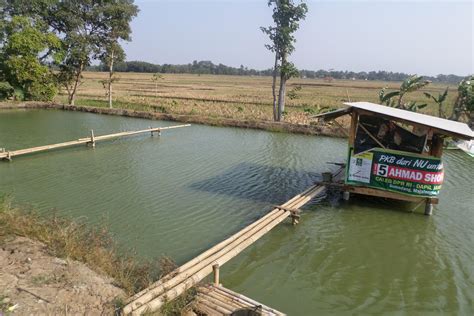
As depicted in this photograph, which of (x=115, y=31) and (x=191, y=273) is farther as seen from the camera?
(x=115, y=31)

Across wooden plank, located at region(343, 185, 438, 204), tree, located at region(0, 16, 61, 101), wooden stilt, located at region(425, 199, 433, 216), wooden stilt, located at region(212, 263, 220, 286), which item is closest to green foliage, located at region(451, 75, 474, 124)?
wooden stilt, located at region(425, 199, 433, 216)

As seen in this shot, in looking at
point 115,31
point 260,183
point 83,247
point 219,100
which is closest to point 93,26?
point 115,31

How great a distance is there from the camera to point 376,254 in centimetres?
664

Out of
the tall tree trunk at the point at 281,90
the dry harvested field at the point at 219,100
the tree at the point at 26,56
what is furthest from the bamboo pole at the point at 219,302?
the tree at the point at 26,56

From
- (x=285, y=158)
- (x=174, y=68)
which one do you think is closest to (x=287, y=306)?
(x=285, y=158)

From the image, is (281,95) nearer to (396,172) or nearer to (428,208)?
(396,172)

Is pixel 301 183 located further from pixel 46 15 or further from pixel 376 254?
pixel 46 15

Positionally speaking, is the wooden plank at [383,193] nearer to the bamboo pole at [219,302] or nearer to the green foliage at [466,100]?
the bamboo pole at [219,302]

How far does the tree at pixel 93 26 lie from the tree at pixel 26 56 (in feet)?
3.63

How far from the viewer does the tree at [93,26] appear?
26.0 m

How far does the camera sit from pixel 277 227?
764cm

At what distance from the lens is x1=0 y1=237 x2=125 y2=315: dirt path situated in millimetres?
3814

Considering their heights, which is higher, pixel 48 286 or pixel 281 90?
pixel 281 90

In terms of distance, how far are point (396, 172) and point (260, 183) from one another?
3.65 metres
